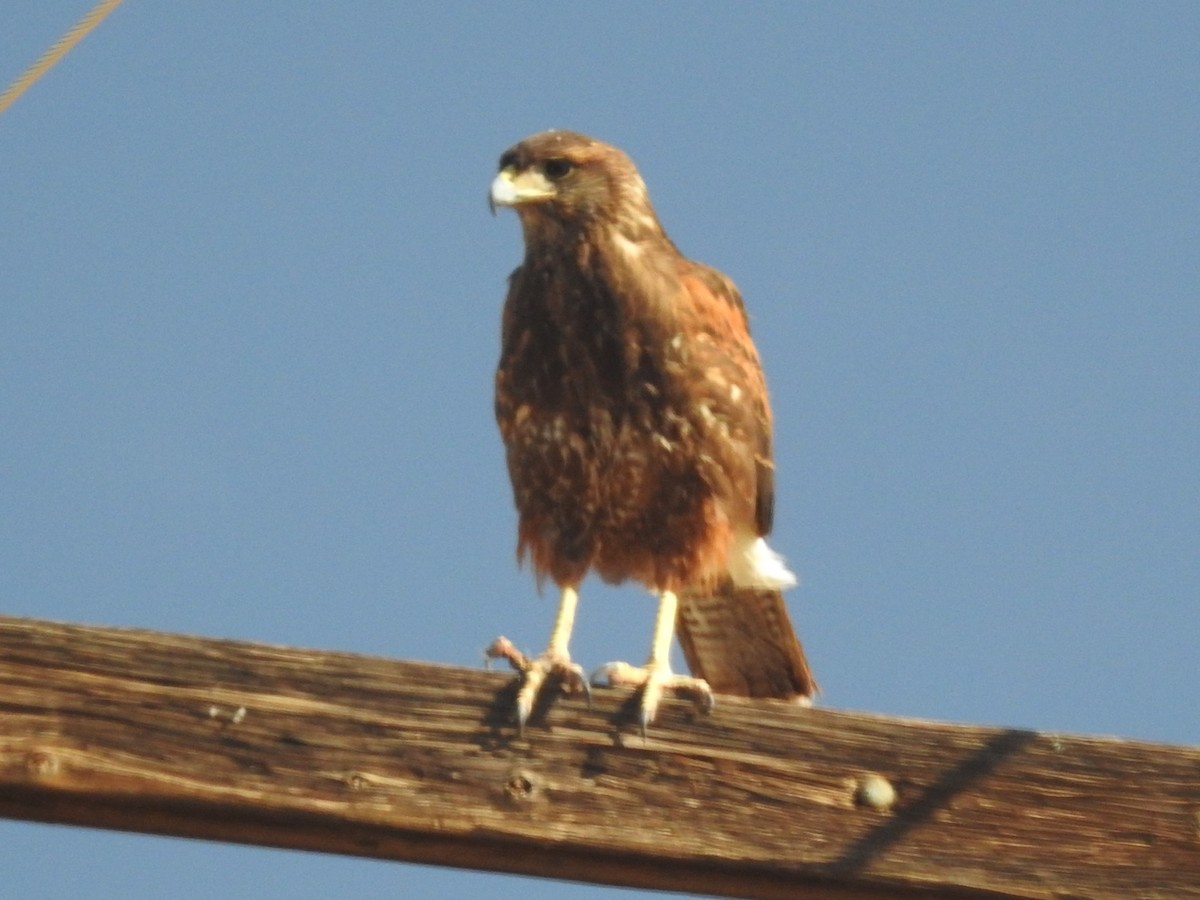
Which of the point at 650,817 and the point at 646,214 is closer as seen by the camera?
the point at 650,817

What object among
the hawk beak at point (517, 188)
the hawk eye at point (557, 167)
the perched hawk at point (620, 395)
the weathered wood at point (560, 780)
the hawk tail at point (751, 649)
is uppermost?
the hawk eye at point (557, 167)

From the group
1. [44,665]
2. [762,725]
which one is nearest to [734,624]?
[762,725]

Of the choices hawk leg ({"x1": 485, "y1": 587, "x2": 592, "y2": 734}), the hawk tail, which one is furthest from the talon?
the hawk tail

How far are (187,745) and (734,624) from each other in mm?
3112

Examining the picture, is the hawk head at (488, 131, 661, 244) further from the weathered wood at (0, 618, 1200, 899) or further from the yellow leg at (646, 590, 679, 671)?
the weathered wood at (0, 618, 1200, 899)

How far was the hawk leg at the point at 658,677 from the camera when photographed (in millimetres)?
2504

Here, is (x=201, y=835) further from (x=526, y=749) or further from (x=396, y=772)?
(x=526, y=749)

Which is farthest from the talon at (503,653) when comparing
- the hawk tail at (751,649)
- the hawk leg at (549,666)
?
the hawk tail at (751,649)

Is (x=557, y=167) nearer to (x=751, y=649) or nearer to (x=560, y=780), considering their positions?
(x=751, y=649)

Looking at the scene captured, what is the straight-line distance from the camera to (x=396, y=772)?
7.83 feet

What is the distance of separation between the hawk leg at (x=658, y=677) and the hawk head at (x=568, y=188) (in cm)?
112

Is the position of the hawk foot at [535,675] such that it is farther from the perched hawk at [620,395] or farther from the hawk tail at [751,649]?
the hawk tail at [751,649]

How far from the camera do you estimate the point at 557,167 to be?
512cm

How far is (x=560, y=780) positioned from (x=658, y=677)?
3.32 feet
